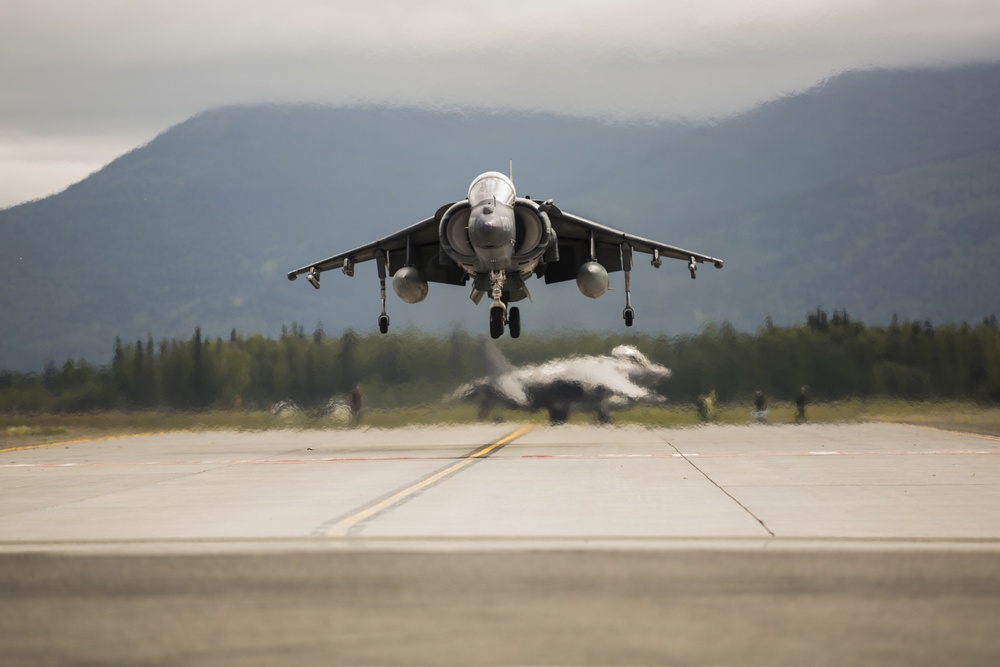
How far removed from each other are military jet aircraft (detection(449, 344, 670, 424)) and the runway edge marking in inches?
397

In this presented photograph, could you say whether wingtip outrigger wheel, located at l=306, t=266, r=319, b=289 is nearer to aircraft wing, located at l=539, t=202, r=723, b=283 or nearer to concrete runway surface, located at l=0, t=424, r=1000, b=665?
aircraft wing, located at l=539, t=202, r=723, b=283

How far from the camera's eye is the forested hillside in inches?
3949

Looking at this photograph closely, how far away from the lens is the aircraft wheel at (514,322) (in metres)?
28.3

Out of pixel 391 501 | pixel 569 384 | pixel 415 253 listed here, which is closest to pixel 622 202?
pixel 569 384

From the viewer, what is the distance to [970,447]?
2362 centimetres

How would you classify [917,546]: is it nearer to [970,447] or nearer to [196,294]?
[970,447]

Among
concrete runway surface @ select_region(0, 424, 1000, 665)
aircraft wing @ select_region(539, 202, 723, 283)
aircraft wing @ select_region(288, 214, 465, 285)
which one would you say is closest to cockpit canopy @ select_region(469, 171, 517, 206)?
aircraft wing @ select_region(288, 214, 465, 285)

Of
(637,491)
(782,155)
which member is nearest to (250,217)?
(782,155)

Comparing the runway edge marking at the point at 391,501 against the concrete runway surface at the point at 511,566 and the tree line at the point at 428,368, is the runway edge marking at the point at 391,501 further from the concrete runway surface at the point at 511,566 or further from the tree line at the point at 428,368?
the tree line at the point at 428,368

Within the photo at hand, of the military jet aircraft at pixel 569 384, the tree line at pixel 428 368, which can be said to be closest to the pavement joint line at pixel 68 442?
the tree line at pixel 428 368

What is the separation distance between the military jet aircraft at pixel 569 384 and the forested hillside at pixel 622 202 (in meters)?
49.6

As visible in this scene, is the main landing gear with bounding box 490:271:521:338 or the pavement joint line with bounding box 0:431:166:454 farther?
the pavement joint line with bounding box 0:431:166:454

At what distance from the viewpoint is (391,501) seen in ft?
47.1

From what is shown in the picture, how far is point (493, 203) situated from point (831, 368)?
1720 centimetres
